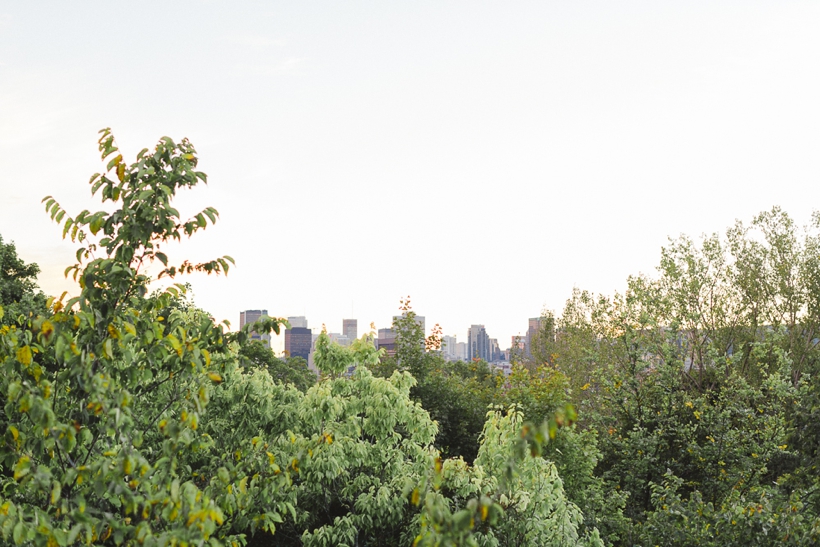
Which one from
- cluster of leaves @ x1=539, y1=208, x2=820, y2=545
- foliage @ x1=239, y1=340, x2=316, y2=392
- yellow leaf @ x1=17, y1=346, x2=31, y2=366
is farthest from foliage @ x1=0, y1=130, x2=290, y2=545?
foliage @ x1=239, y1=340, x2=316, y2=392

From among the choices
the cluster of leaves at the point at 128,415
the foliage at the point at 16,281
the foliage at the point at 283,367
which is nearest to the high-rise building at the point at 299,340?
the foliage at the point at 283,367

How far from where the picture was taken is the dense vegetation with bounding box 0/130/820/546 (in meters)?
3.90

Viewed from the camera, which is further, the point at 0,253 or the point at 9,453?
the point at 0,253

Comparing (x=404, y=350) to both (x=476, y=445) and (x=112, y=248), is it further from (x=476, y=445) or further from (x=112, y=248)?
(x=112, y=248)

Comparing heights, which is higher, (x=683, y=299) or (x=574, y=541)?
(x=683, y=299)

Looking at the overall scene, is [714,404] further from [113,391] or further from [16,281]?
[16,281]

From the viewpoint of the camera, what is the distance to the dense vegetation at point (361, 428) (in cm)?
390

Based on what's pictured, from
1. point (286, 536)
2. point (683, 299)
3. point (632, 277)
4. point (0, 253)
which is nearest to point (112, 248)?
point (286, 536)

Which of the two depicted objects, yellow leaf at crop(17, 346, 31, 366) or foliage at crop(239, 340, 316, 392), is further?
foliage at crop(239, 340, 316, 392)

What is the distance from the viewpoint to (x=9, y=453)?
4180 millimetres

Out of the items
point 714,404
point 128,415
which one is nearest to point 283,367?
point 714,404

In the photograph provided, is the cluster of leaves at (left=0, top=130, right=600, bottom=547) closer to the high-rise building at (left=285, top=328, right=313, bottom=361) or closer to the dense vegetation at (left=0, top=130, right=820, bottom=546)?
the dense vegetation at (left=0, top=130, right=820, bottom=546)

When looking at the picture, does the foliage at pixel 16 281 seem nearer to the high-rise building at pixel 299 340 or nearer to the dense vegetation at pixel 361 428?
the dense vegetation at pixel 361 428

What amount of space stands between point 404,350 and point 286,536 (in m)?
9.07
